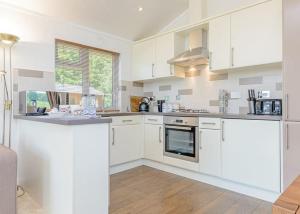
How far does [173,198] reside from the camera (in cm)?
222

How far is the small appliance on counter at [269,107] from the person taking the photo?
90.3 inches

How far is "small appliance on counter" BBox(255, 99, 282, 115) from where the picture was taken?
90.3 inches

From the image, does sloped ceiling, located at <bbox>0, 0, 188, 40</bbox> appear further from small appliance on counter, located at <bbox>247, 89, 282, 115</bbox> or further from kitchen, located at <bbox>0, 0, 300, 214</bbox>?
small appliance on counter, located at <bbox>247, 89, 282, 115</bbox>

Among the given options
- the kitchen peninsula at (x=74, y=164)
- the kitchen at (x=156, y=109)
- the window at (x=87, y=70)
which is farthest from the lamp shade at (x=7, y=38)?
the kitchen peninsula at (x=74, y=164)

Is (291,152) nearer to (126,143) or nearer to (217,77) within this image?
(217,77)

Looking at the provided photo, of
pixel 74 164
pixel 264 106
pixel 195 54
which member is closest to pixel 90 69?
pixel 195 54

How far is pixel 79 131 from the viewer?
1.49 meters

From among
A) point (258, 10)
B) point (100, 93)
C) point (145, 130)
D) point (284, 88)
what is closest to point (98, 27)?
point (100, 93)

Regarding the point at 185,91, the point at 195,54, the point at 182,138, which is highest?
the point at 195,54

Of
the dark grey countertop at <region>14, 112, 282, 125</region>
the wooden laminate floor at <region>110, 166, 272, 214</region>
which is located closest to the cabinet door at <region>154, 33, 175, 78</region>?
the dark grey countertop at <region>14, 112, 282, 125</region>

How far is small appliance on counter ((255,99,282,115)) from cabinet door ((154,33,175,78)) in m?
1.41

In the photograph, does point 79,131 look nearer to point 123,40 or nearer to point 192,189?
point 192,189

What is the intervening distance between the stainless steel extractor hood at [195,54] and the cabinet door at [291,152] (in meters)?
1.40

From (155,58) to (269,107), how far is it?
1.94 metres
